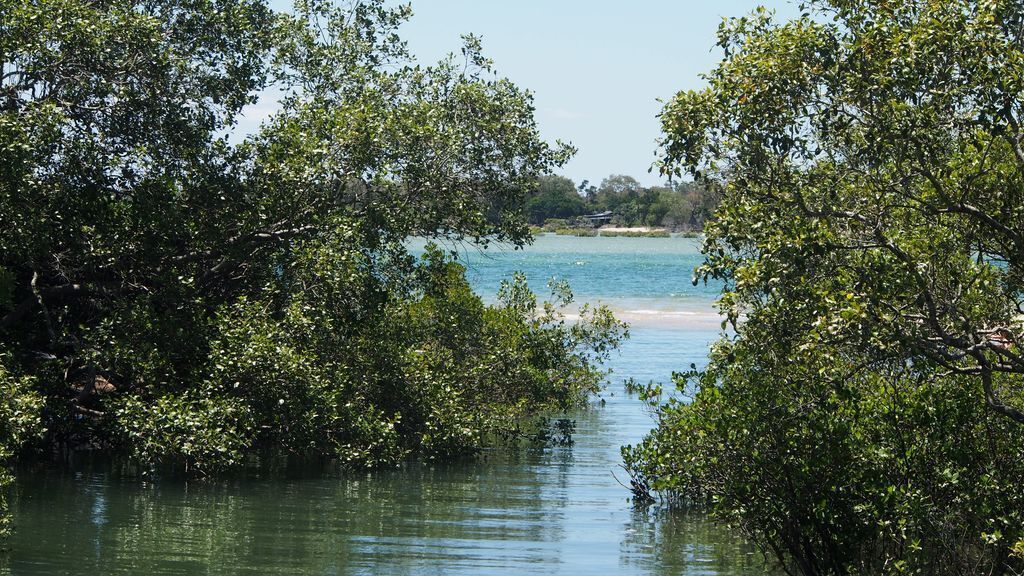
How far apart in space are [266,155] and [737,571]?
8.76 meters

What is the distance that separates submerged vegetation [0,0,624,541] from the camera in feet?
52.0

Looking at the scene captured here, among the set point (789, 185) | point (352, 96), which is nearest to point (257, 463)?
point (352, 96)

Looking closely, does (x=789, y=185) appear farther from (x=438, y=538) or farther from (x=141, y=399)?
(x=141, y=399)

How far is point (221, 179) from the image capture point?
17.2 m

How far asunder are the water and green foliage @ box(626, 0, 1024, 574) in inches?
96.7

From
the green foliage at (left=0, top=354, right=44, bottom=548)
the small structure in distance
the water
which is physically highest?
the small structure in distance

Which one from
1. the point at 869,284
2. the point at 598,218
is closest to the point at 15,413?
the point at 869,284

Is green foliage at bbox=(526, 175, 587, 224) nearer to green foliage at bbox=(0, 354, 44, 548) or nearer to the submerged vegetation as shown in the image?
the submerged vegetation

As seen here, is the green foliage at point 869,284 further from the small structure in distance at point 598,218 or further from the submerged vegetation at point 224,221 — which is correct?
the small structure in distance at point 598,218

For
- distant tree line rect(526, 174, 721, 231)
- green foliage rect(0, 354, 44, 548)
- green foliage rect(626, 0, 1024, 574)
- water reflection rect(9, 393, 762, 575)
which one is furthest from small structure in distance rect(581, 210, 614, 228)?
green foliage rect(626, 0, 1024, 574)

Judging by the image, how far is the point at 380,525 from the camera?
14.8m

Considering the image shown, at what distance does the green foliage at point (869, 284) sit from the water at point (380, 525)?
246cm

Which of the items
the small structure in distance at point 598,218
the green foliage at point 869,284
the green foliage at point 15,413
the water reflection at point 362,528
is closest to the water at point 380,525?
the water reflection at point 362,528

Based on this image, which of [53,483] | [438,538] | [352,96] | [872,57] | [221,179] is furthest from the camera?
[352,96]
